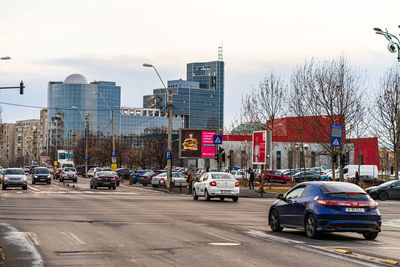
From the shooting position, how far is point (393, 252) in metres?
13.8

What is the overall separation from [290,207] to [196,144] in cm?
4469

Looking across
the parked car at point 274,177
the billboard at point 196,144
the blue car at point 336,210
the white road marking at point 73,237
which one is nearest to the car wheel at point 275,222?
the blue car at point 336,210

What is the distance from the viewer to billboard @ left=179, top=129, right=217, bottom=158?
61.3 meters

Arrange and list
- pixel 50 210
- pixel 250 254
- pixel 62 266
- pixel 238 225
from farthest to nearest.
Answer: pixel 50 210 < pixel 238 225 < pixel 250 254 < pixel 62 266

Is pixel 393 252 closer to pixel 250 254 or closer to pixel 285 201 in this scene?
pixel 250 254

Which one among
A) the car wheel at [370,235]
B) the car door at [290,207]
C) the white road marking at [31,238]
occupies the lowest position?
the white road marking at [31,238]

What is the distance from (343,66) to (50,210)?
120ft

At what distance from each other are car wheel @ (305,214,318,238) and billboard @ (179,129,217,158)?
44.3 m

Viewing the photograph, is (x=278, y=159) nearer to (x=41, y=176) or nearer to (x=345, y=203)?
(x=41, y=176)

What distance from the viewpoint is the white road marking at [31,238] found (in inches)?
586

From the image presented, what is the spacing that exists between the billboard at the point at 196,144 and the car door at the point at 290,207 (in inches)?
1693

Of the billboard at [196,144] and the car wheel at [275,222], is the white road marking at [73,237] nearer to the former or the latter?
the car wheel at [275,222]

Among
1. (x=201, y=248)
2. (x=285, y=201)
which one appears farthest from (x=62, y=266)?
(x=285, y=201)

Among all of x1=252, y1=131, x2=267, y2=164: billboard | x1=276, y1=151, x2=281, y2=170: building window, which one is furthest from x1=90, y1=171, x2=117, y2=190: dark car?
x1=276, y1=151, x2=281, y2=170: building window
